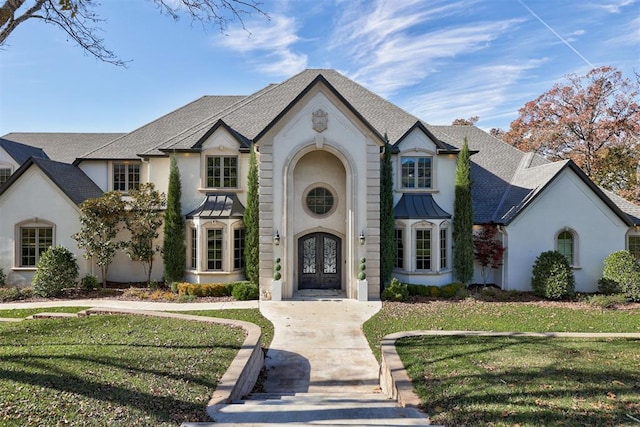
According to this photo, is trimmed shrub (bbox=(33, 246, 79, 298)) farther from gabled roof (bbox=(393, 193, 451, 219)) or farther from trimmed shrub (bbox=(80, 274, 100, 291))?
gabled roof (bbox=(393, 193, 451, 219))

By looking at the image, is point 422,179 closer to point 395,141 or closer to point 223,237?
point 395,141

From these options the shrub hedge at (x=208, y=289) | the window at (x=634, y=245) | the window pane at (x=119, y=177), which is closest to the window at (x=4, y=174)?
the window pane at (x=119, y=177)

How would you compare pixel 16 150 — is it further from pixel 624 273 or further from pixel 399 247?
pixel 624 273

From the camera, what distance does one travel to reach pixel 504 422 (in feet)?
15.5

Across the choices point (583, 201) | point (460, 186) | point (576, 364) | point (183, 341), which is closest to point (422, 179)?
point (460, 186)

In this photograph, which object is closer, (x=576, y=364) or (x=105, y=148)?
(x=576, y=364)

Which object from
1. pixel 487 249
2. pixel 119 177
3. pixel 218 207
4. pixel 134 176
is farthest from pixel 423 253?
pixel 119 177

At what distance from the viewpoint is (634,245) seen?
57.9ft

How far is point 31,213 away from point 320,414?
59.4 feet

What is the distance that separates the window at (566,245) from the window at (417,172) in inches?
258

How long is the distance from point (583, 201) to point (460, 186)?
5.60m

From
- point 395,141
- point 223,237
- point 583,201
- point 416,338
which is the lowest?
point 416,338

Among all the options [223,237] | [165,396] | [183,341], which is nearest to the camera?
[165,396]

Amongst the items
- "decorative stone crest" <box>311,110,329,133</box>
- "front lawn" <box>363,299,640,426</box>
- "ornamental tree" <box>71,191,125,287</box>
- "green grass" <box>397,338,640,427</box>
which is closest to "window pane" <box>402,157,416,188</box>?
"decorative stone crest" <box>311,110,329,133</box>
